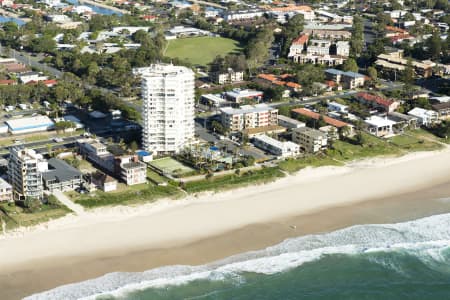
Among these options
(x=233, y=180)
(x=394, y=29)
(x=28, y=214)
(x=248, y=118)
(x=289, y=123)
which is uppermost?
(x=394, y=29)

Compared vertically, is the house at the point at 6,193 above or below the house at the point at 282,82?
below

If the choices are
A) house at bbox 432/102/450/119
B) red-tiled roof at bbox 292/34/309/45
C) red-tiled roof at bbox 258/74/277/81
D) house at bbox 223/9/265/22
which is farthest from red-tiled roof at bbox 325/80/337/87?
house at bbox 223/9/265/22

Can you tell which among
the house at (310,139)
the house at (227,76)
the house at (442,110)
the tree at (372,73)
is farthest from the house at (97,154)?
the tree at (372,73)

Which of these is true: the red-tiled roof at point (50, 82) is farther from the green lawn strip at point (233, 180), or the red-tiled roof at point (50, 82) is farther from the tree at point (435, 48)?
the tree at point (435, 48)

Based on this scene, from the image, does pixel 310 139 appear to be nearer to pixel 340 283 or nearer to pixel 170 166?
pixel 170 166

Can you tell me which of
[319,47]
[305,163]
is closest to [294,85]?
[319,47]

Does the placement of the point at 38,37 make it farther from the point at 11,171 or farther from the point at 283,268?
the point at 283,268

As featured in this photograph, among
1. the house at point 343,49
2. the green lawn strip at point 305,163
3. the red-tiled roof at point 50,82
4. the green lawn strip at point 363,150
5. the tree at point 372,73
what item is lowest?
the green lawn strip at point 305,163
